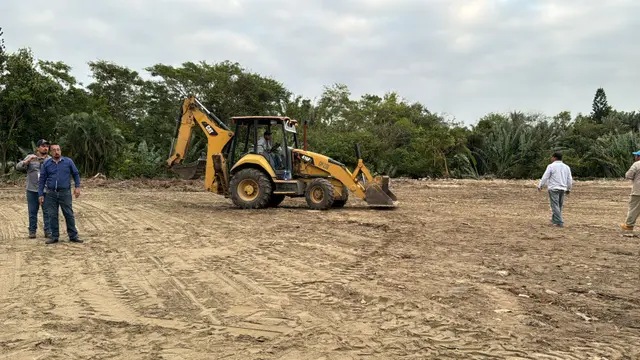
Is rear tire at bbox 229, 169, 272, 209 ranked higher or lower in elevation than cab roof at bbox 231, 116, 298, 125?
lower

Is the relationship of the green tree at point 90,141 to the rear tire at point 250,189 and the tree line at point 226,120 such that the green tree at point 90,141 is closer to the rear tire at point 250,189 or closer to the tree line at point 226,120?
the tree line at point 226,120

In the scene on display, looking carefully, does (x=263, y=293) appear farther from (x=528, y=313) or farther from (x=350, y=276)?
(x=528, y=313)

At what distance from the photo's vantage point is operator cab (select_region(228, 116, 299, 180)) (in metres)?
13.0

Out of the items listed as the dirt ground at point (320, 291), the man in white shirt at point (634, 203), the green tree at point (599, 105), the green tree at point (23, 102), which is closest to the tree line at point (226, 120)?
the green tree at point (23, 102)

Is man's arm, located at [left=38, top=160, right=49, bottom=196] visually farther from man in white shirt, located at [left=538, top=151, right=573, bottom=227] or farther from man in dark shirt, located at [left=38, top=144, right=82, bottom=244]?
man in white shirt, located at [left=538, top=151, right=573, bottom=227]

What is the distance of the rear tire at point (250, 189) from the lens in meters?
12.9

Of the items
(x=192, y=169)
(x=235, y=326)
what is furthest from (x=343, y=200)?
(x=235, y=326)

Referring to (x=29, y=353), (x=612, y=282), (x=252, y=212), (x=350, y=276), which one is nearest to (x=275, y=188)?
(x=252, y=212)

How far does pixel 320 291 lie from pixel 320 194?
7.45 m

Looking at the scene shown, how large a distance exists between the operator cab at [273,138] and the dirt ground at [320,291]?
2788mm

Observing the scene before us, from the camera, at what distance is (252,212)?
12531 mm

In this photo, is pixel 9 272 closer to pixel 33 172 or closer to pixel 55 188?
pixel 55 188

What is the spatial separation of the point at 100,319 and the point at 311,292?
2.06m

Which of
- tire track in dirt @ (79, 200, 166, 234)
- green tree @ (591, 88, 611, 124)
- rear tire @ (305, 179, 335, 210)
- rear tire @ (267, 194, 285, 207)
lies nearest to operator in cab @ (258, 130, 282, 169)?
rear tire @ (267, 194, 285, 207)
